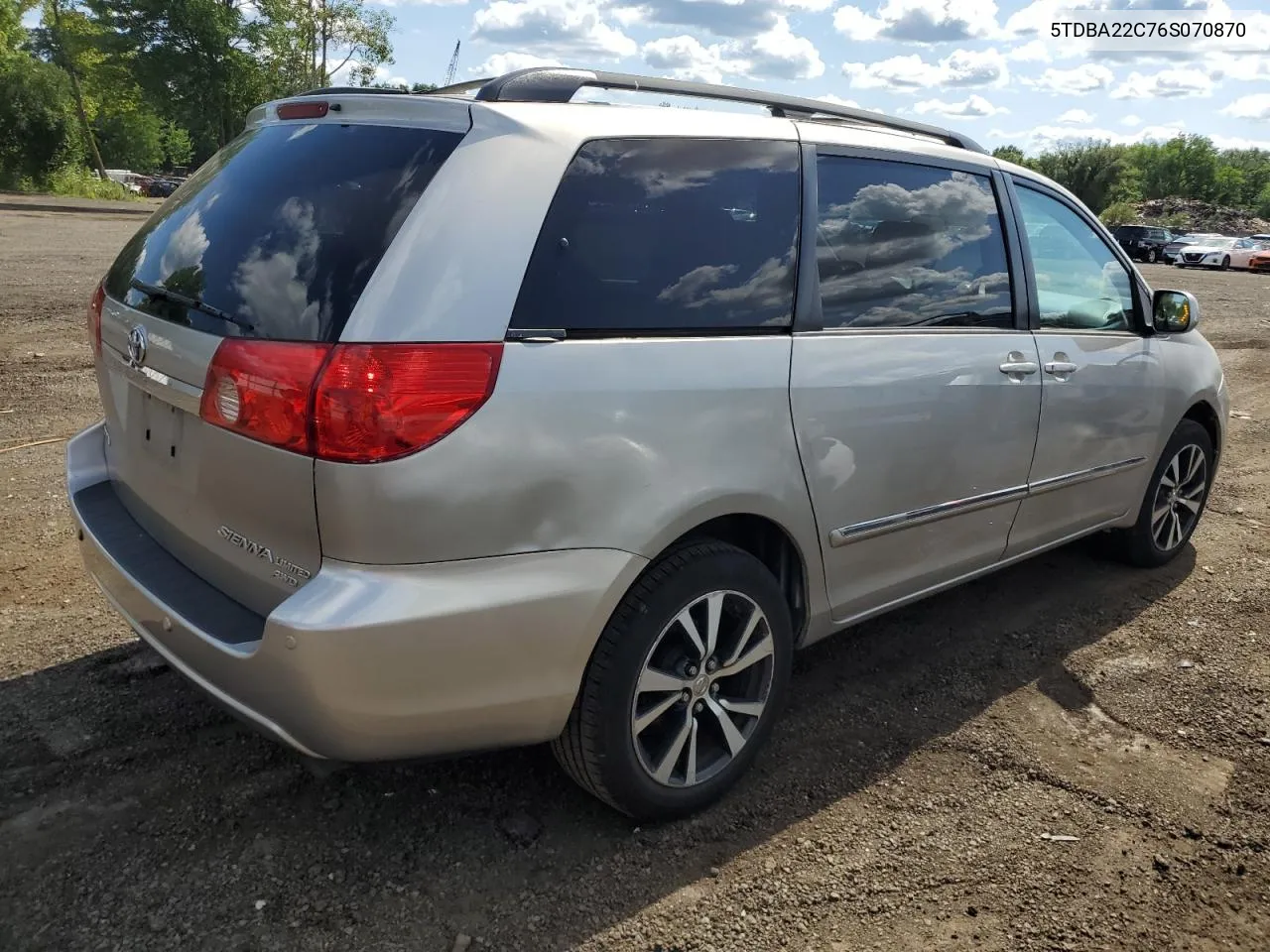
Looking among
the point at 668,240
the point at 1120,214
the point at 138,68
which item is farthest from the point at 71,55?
the point at 1120,214

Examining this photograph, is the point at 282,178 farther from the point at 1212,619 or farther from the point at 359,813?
the point at 1212,619

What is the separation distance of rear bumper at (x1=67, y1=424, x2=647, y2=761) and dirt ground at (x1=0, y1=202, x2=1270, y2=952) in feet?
1.48

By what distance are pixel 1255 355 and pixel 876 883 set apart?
12588mm

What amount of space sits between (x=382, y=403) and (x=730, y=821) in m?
1.56

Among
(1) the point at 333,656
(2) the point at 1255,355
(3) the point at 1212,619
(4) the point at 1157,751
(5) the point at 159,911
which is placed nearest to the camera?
(1) the point at 333,656

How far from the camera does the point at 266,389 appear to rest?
7.24ft

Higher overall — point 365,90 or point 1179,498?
point 365,90

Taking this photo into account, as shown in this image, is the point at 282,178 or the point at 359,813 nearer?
the point at 282,178

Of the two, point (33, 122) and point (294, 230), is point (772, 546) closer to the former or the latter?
point (294, 230)

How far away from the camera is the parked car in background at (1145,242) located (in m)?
41.8

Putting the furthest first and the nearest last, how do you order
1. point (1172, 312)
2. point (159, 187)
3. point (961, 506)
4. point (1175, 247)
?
1. point (159, 187)
2. point (1175, 247)
3. point (1172, 312)
4. point (961, 506)

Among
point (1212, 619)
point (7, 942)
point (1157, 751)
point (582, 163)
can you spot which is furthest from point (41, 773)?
point (1212, 619)

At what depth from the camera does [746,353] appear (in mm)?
2732

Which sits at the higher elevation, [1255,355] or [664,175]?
[664,175]
